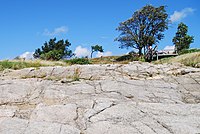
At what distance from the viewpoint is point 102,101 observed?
8.45 meters

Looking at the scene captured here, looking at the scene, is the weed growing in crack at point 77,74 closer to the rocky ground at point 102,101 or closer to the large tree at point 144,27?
the rocky ground at point 102,101

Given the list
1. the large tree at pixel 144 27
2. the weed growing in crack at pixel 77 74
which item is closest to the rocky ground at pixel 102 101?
the weed growing in crack at pixel 77 74

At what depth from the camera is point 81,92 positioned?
31.4ft

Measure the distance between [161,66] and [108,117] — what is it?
7113 millimetres

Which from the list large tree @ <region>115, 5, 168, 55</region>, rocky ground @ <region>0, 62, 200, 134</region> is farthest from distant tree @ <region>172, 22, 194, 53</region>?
rocky ground @ <region>0, 62, 200, 134</region>

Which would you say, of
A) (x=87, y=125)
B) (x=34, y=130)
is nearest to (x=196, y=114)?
(x=87, y=125)

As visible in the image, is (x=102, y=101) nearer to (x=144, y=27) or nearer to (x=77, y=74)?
(x=77, y=74)

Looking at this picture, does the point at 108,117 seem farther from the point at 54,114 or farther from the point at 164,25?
the point at 164,25

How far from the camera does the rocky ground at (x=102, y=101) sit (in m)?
6.92

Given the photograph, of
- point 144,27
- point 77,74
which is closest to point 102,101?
point 77,74

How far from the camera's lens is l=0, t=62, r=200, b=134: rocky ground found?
6918mm

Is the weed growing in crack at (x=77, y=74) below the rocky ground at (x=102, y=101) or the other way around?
the other way around

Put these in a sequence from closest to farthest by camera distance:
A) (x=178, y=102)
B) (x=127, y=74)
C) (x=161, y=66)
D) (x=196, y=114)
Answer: (x=196, y=114) → (x=178, y=102) → (x=127, y=74) → (x=161, y=66)

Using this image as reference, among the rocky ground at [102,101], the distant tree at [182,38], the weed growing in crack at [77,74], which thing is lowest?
the rocky ground at [102,101]
